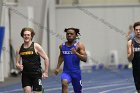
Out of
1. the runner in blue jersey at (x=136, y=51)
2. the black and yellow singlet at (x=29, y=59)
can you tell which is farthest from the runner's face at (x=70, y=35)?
the runner in blue jersey at (x=136, y=51)

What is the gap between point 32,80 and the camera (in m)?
10.3

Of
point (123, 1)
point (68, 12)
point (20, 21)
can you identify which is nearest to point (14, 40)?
point (20, 21)

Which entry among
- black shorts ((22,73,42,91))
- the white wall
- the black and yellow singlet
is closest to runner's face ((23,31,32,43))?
the black and yellow singlet

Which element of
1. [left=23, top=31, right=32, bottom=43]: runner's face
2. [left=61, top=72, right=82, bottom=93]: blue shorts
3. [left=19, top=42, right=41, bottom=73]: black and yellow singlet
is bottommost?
[left=61, top=72, right=82, bottom=93]: blue shorts

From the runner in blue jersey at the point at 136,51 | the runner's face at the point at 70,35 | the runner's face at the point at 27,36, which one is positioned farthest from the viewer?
the runner's face at the point at 70,35

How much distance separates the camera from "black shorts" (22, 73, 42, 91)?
10.2 m

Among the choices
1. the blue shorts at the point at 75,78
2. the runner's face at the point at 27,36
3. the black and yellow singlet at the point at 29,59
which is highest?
the runner's face at the point at 27,36

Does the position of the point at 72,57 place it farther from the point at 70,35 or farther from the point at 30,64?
the point at 30,64

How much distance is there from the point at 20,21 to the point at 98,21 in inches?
242

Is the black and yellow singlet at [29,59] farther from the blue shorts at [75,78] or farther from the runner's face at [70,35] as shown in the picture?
the runner's face at [70,35]

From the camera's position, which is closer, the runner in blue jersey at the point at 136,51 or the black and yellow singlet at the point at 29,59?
the runner in blue jersey at the point at 136,51

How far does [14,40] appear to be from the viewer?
21.6 m

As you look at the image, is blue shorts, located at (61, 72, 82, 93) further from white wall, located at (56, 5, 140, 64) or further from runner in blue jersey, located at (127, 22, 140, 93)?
white wall, located at (56, 5, 140, 64)

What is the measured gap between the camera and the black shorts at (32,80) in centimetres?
1023
